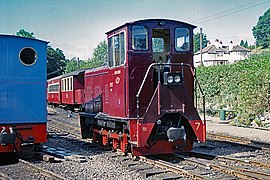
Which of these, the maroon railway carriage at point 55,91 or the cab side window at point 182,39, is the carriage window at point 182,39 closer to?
the cab side window at point 182,39

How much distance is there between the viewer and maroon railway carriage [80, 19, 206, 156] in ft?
29.2

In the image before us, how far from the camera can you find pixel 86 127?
42.3ft

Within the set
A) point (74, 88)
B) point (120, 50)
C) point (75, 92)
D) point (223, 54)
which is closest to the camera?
point (120, 50)

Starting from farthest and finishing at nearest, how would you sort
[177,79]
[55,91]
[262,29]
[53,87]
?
[262,29] < [53,87] < [55,91] < [177,79]

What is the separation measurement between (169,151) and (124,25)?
10.9ft

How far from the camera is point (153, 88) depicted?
31.0 ft

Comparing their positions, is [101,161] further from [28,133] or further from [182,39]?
[182,39]

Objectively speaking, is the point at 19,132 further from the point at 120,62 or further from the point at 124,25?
the point at 124,25

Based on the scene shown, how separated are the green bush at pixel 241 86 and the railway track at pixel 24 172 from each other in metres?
12.3

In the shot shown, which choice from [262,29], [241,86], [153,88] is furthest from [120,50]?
[262,29]

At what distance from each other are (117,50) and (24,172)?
3786mm

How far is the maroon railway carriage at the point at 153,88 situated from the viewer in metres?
8.90

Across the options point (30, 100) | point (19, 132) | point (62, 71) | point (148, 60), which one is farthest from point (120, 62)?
point (62, 71)

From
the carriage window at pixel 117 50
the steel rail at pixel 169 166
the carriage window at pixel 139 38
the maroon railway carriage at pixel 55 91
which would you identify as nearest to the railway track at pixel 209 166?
the steel rail at pixel 169 166
